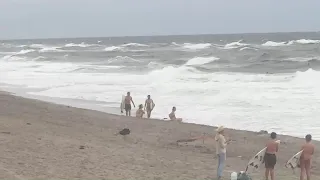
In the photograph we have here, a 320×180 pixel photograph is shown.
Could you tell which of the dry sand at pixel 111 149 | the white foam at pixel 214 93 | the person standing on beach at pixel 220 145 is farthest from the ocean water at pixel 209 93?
the person standing on beach at pixel 220 145

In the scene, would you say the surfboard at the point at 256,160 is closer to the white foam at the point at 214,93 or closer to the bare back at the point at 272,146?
the bare back at the point at 272,146

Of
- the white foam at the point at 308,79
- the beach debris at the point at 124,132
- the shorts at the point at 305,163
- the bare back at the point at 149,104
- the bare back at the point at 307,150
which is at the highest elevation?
the white foam at the point at 308,79

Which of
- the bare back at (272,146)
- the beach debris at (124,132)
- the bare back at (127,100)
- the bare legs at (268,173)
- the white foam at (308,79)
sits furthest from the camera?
the white foam at (308,79)

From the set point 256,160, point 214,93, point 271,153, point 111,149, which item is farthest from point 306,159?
point 214,93

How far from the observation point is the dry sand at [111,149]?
9516mm

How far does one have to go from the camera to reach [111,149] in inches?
460

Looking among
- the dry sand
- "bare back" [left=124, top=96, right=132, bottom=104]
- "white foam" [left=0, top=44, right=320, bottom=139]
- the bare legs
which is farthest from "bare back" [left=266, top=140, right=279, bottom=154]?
"bare back" [left=124, top=96, right=132, bottom=104]

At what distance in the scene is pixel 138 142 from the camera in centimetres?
1357

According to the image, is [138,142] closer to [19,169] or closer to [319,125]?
[19,169]

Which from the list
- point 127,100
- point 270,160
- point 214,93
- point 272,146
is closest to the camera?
point 272,146

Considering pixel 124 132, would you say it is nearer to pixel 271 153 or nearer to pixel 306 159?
pixel 271 153

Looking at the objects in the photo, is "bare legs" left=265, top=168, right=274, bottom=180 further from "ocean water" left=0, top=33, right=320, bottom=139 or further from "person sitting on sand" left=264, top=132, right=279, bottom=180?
"ocean water" left=0, top=33, right=320, bottom=139

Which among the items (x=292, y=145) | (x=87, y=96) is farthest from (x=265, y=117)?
(x=87, y=96)

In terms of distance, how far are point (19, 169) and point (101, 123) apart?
744 cm
